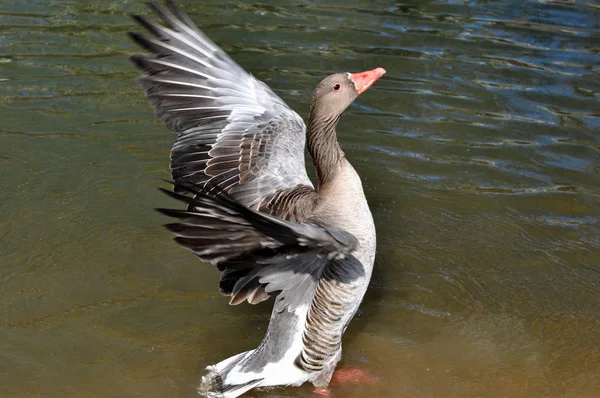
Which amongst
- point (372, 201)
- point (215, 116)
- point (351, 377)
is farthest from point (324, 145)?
point (372, 201)

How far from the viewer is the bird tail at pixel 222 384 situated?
4.86m

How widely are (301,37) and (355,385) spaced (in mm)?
6029

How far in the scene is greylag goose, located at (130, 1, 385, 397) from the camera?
3852 mm

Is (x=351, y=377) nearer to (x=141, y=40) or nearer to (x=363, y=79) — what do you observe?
(x=363, y=79)

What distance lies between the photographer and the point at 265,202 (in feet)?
17.3

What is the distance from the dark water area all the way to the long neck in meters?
1.31

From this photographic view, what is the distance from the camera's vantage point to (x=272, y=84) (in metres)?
8.95

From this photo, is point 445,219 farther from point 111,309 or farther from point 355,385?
point 111,309

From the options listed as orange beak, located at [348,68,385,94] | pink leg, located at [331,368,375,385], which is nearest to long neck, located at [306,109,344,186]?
orange beak, located at [348,68,385,94]

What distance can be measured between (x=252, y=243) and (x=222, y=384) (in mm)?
1365

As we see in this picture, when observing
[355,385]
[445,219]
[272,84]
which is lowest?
[355,385]

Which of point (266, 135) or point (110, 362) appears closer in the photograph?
point (110, 362)

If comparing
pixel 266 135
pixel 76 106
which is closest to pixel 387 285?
pixel 266 135

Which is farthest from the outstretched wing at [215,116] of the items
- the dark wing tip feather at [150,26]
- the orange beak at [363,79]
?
the orange beak at [363,79]
